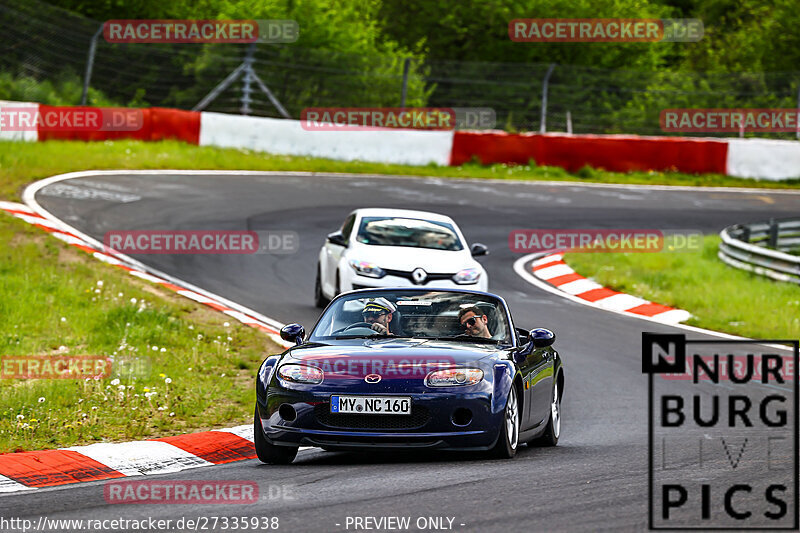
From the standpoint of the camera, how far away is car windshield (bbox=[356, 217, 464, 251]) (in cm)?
1555

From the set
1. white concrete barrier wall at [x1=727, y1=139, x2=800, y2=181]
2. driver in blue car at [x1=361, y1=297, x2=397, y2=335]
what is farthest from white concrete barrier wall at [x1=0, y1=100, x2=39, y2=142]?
driver in blue car at [x1=361, y1=297, x2=397, y2=335]

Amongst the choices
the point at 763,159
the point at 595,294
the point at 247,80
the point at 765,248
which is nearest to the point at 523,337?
the point at 595,294

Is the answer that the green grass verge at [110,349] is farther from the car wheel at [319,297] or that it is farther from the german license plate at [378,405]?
the german license plate at [378,405]

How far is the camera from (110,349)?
39.1ft

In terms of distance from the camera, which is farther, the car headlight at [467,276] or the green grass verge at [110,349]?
the car headlight at [467,276]

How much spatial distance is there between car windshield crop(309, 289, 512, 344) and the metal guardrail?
410 inches

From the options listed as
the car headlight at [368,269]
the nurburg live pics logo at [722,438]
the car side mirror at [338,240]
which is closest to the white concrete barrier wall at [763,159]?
the nurburg live pics logo at [722,438]

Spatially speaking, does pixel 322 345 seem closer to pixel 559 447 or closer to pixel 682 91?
pixel 559 447

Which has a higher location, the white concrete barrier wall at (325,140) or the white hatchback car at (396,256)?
the white concrete barrier wall at (325,140)

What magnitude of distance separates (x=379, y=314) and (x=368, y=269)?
19.3ft

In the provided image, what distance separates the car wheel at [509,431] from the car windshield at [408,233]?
24.0 feet

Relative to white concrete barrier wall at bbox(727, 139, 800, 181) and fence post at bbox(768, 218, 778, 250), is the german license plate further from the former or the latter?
white concrete barrier wall at bbox(727, 139, 800, 181)

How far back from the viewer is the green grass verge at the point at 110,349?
9.48 metres

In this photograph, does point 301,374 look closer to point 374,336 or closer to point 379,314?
point 374,336
